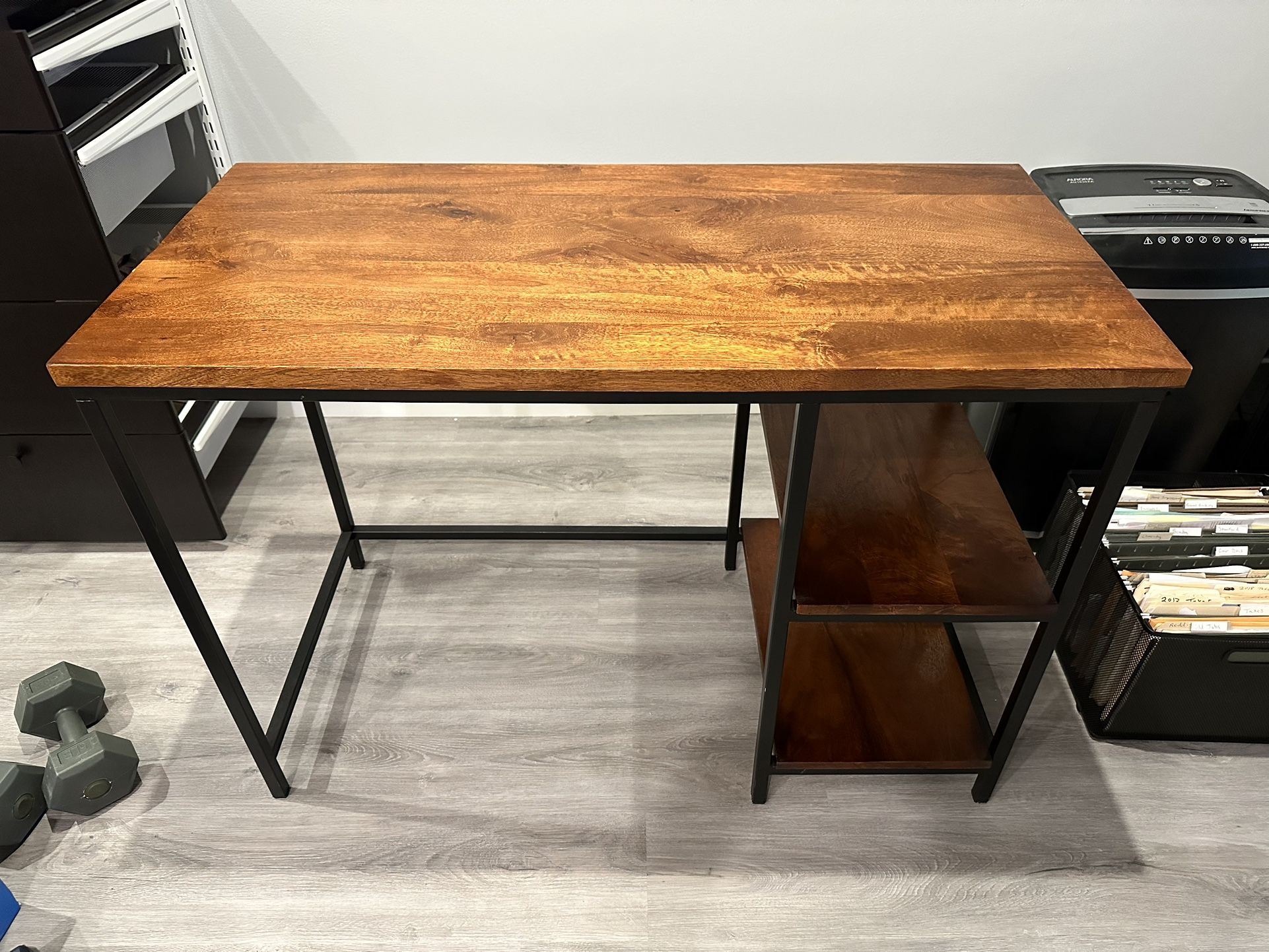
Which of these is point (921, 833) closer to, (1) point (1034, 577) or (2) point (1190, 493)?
(1) point (1034, 577)

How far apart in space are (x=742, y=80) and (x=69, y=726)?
196cm

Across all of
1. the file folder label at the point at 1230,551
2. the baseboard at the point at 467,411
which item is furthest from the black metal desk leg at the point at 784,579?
the baseboard at the point at 467,411

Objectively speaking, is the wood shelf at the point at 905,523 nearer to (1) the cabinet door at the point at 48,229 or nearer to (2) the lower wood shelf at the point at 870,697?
(2) the lower wood shelf at the point at 870,697

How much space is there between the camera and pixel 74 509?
206 centimetres

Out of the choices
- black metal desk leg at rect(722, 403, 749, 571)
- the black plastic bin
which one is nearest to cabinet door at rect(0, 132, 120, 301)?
black metal desk leg at rect(722, 403, 749, 571)

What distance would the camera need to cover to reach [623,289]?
1186 mm

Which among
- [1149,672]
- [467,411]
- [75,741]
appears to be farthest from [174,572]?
[1149,672]

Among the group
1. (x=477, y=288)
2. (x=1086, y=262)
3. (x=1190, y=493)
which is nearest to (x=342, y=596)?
(x=477, y=288)

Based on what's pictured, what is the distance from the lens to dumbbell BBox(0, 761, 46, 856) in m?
1.49

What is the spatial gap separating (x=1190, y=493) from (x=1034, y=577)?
0.68m

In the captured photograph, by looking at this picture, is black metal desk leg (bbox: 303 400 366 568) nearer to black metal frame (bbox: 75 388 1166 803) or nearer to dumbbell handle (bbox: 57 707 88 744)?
black metal frame (bbox: 75 388 1166 803)

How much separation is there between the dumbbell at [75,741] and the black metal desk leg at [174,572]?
0.24 meters

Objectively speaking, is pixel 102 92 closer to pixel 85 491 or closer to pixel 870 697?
pixel 85 491

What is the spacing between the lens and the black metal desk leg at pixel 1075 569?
1122 millimetres
